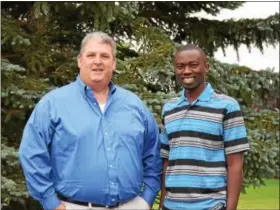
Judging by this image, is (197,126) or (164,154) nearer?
(197,126)

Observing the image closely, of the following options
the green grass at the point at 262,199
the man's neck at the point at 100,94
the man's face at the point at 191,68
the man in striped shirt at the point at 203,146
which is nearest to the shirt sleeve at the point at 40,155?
the man's neck at the point at 100,94

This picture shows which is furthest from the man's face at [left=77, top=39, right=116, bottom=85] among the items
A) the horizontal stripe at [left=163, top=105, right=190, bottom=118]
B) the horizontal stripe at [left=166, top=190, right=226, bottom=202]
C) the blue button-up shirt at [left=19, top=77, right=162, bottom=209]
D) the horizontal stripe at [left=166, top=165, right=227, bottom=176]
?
the horizontal stripe at [left=166, top=190, right=226, bottom=202]

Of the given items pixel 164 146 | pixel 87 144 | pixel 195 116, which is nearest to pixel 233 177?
pixel 195 116

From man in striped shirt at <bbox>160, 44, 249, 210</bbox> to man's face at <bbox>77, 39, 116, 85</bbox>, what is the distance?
0.44 metres

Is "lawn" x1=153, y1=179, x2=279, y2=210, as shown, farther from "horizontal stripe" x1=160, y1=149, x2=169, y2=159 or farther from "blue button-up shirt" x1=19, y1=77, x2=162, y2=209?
"blue button-up shirt" x1=19, y1=77, x2=162, y2=209

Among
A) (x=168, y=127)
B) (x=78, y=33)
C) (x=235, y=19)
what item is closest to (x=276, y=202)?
(x=235, y=19)

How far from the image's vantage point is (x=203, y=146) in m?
3.48

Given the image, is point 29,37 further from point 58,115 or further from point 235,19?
point 58,115

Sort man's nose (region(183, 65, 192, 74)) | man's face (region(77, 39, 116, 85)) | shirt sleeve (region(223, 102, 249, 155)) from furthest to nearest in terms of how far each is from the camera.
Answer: man's face (region(77, 39, 116, 85)) < man's nose (region(183, 65, 192, 74)) < shirt sleeve (region(223, 102, 249, 155))

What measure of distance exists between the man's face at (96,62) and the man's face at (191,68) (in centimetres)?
44

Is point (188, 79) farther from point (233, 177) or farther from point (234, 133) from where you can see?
point (233, 177)

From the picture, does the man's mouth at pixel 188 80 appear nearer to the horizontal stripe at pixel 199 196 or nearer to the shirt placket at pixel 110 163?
the shirt placket at pixel 110 163

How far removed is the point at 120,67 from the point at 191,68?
302 centimetres

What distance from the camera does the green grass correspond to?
15831 millimetres
